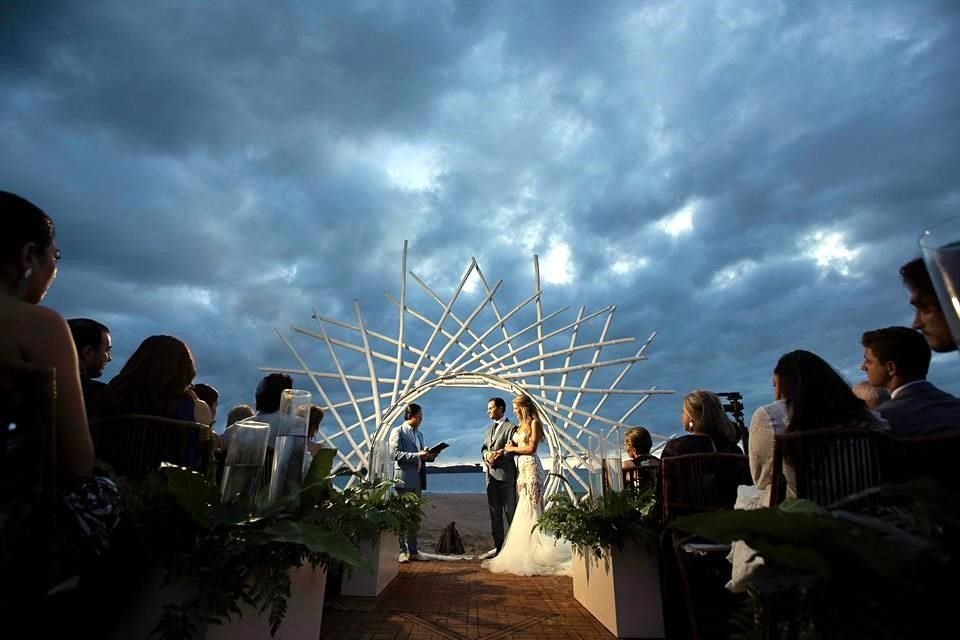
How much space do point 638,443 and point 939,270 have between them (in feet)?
12.6

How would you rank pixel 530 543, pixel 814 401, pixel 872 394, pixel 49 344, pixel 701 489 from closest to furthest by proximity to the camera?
pixel 49 344 < pixel 814 401 < pixel 701 489 < pixel 872 394 < pixel 530 543

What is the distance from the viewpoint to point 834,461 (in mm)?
1486

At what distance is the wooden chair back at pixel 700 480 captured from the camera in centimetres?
245

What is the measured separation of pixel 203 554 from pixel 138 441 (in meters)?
0.47

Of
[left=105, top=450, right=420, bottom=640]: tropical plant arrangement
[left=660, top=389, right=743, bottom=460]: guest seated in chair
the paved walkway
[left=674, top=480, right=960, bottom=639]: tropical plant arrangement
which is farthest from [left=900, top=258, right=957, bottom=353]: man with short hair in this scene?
the paved walkway

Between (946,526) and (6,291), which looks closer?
(946,526)

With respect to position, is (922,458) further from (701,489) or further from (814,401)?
(701,489)

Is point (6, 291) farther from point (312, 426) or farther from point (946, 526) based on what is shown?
point (312, 426)

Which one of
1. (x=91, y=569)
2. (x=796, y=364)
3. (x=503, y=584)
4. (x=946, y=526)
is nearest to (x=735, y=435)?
(x=796, y=364)

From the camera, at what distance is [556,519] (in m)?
3.59

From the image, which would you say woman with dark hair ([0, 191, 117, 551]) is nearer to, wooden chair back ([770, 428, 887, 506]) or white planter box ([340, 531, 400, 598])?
wooden chair back ([770, 428, 887, 506])

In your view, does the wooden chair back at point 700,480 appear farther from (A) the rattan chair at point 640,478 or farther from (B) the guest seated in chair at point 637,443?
(B) the guest seated in chair at point 637,443

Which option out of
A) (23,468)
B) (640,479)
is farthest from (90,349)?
(640,479)

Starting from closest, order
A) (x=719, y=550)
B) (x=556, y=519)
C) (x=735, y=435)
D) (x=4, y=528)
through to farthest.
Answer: (x=4, y=528), (x=719, y=550), (x=735, y=435), (x=556, y=519)
